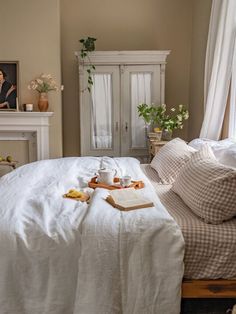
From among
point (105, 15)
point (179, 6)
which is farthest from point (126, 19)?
point (179, 6)

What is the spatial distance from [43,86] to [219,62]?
2.30 metres


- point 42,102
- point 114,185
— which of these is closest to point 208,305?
point 114,185

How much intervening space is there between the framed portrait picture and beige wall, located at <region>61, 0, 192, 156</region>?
2.52 feet

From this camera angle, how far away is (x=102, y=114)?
4.62 m

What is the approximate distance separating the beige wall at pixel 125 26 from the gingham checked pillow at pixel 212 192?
136 inches

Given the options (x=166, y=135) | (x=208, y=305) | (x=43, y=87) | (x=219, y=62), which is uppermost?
(x=219, y=62)

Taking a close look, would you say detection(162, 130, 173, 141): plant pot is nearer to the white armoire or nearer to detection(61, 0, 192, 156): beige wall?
the white armoire

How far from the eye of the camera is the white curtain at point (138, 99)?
4.55 meters

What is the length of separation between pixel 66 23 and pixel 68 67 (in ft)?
2.05

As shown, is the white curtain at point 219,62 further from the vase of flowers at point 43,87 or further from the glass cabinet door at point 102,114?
the vase of flowers at point 43,87

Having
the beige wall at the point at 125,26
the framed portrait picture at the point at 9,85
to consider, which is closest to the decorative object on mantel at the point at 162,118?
the beige wall at the point at 125,26

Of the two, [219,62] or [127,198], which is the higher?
[219,62]

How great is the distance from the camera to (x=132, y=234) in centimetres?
155

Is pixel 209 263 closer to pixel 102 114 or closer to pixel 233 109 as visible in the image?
pixel 233 109
